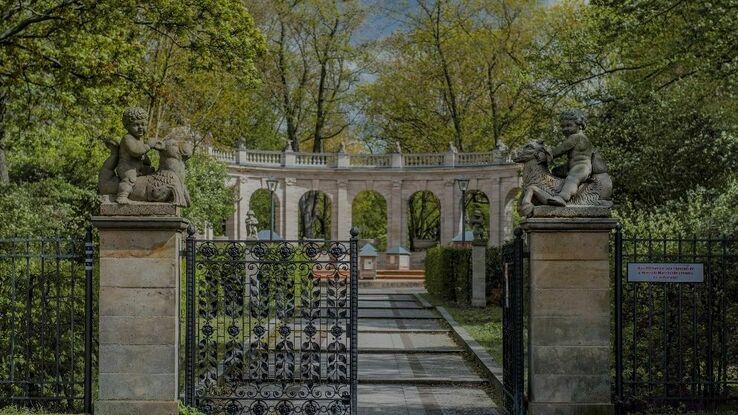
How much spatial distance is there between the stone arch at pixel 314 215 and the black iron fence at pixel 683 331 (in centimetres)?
3599

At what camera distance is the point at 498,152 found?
42.3 meters

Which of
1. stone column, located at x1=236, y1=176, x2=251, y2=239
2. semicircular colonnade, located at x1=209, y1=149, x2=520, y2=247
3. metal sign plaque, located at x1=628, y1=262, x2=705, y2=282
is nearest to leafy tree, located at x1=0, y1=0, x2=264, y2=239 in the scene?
metal sign plaque, located at x1=628, y1=262, x2=705, y2=282

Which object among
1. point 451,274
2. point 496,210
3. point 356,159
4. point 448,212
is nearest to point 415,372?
point 451,274

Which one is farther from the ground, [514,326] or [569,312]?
[569,312]

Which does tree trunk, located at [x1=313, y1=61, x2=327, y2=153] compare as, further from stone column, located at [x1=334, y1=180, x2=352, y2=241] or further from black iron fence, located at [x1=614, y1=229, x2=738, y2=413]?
black iron fence, located at [x1=614, y1=229, x2=738, y2=413]

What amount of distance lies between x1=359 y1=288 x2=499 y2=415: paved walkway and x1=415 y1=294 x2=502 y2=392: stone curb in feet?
0.54

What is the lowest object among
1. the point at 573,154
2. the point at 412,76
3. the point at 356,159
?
the point at 573,154

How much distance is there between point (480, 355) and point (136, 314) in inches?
253

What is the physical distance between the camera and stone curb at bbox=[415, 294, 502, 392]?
11.2m

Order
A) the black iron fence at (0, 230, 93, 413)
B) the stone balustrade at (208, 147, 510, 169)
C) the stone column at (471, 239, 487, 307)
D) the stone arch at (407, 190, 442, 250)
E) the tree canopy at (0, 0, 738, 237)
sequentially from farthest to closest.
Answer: the stone arch at (407, 190, 442, 250), the stone balustrade at (208, 147, 510, 169), the stone column at (471, 239, 487, 307), the tree canopy at (0, 0, 738, 237), the black iron fence at (0, 230, 93, 413)

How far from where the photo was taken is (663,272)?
27.9 ft

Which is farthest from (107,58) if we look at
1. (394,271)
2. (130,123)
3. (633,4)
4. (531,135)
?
(394,271)

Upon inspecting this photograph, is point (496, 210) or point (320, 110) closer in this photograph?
point (496, 210)

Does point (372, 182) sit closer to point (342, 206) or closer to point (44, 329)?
point (342, 206)
